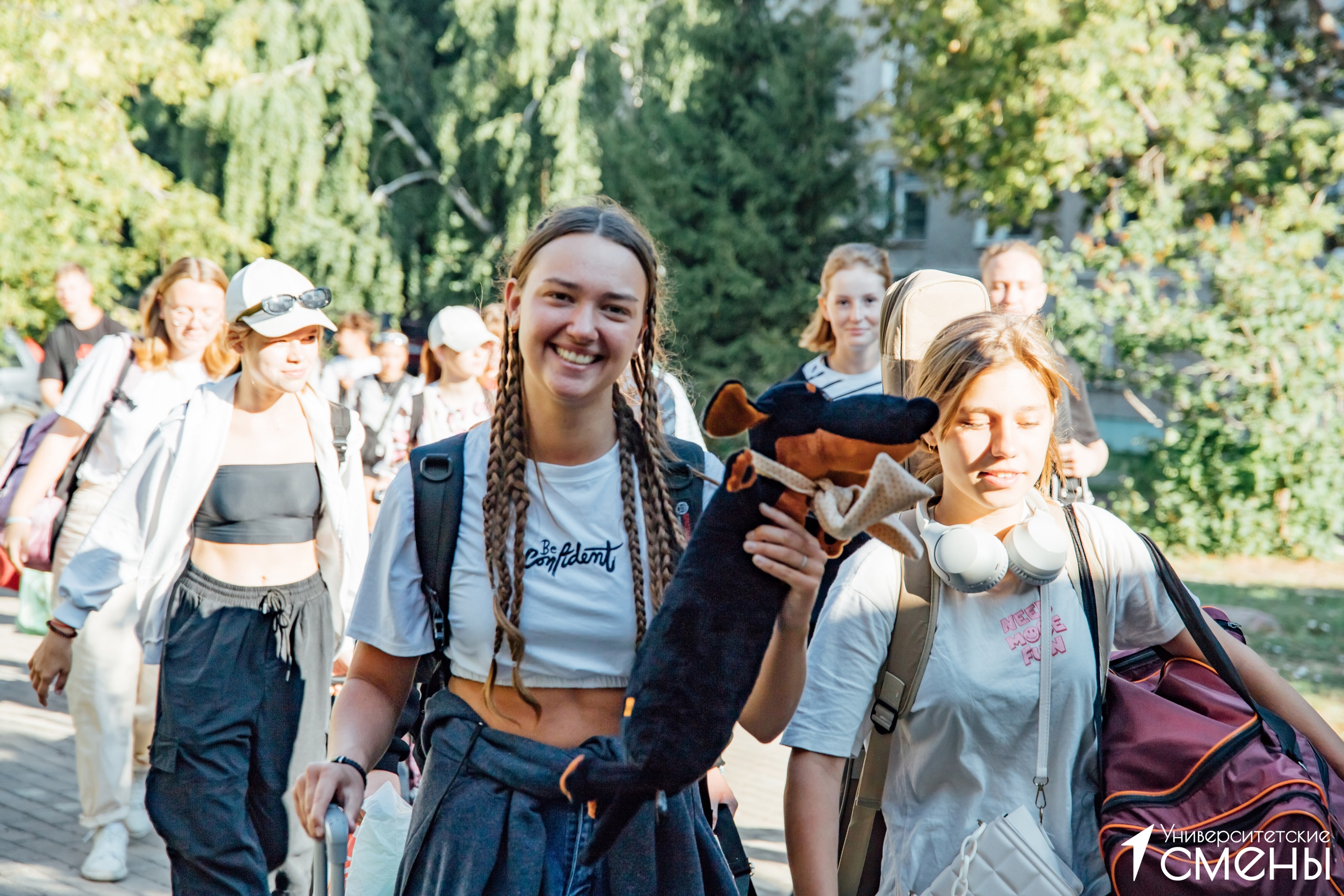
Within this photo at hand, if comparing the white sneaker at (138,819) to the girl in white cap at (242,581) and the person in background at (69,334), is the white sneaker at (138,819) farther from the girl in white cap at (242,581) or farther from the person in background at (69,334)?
the person in background at (69,334)

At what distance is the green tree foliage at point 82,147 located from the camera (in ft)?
42.8

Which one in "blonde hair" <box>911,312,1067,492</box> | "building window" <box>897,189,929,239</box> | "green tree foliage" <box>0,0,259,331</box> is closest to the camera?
"blonde hair" <box>911,312,1067,492</box>

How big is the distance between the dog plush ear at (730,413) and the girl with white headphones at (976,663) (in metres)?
0.66

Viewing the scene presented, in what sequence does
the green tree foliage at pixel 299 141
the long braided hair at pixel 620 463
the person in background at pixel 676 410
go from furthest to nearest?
the green tree foliage at pixel 299 141 → the person in background at pixel 676 410 → the long braided hair at pixel 620 463

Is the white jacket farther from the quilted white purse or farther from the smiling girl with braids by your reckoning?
the quilted white purse

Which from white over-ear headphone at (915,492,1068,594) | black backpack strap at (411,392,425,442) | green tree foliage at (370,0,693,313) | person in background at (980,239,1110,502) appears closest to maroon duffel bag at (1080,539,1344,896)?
white over-ear headphone at (915,492,1068,594)

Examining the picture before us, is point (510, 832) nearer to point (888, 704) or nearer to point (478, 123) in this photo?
point (888, 704)

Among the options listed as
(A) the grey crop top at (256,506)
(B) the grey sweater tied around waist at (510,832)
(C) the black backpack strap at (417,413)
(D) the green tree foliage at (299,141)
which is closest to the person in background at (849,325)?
(A) the grey crop top at (256,506)

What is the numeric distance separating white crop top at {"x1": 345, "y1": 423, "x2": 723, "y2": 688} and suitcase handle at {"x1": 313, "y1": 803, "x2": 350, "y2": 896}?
11.7 inches

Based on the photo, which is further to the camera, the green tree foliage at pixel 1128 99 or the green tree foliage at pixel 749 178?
the green tree foliage at pixel 749 178

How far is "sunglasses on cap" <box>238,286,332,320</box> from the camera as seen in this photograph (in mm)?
4227

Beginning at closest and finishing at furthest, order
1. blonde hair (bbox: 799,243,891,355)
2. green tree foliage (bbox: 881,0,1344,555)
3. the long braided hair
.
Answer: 1. the long braided hair
2. blonde hair (bbox: 799,243,891,355)
3. green tree foliage (bbox: 881,0,1344,555)

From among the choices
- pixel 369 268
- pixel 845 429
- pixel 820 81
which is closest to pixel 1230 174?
pixel 820 81

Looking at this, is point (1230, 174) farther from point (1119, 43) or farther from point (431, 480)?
point (431, 480)
